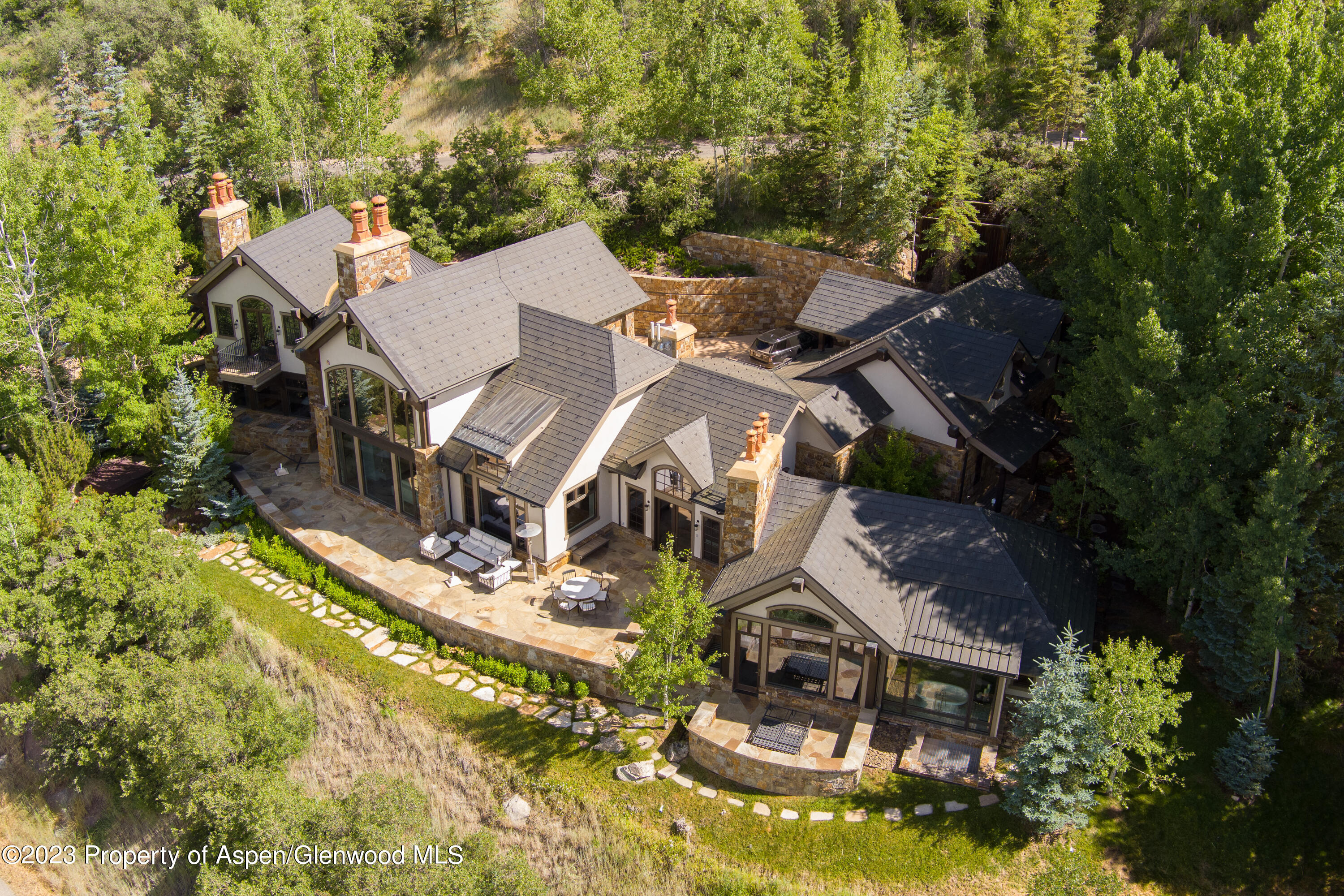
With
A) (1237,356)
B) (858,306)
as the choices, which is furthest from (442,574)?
(1237,356)

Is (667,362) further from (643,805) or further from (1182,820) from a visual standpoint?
(1182,820)

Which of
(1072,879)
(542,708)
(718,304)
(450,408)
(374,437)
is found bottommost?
(542,708)

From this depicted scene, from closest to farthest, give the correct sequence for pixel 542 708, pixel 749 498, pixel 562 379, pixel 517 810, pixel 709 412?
pixel 517 810
pixel 749 498
pixel 542 708
pixel 709 412
pixel 562 379

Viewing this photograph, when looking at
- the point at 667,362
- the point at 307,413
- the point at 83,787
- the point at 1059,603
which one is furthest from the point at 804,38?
the point at 83,787

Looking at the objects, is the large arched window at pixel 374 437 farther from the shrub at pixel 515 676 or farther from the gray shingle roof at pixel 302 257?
the shrub at pixel 515 676

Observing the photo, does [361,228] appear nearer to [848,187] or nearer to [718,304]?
[718,304]

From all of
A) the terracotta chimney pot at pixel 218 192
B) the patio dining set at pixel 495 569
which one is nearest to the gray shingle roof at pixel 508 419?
the patio dining set at pixel 495 569
